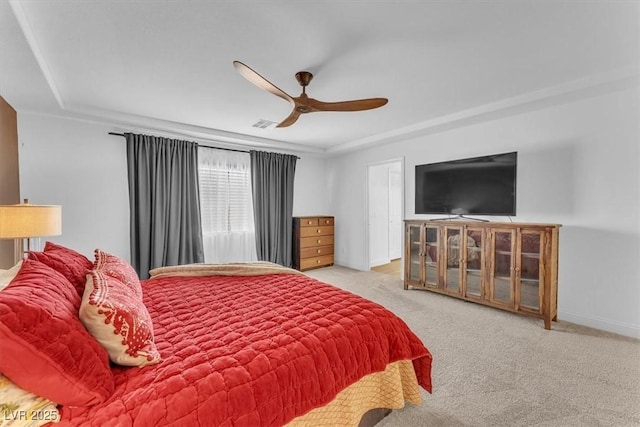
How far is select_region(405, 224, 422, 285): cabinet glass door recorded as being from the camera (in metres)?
4.06

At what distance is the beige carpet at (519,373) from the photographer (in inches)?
67.0

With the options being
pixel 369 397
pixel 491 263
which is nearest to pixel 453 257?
pixel 491 263

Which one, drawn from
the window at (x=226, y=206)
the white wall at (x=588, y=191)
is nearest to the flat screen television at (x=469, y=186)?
the white wall at (x=588, y=191)

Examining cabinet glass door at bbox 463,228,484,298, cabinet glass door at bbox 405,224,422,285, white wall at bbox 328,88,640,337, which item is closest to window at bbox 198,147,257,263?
cabinet glass door at bbox 405,224,422,285

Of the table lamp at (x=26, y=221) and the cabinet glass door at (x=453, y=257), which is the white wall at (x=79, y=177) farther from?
the cabinet glass door at (x=453, y=257)

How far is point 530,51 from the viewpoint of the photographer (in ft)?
7.01

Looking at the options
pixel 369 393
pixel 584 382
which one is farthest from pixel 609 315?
pixel 369 393

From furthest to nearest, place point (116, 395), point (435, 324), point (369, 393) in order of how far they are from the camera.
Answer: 1. point (435, 324)
2. point (369, 393)
3. point (116, 395)

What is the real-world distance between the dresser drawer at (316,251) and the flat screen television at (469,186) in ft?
6.94

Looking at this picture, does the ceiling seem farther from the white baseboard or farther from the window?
the white baseboard

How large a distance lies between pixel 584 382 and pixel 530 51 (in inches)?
94.8

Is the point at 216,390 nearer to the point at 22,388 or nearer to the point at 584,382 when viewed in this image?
the point at 22,388

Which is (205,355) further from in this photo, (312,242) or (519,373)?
(312,242)

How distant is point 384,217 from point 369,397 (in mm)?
4825
